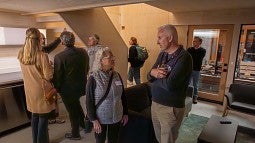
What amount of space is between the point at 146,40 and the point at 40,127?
4541 millimetres

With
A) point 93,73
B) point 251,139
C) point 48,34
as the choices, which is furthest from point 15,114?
point 251,139

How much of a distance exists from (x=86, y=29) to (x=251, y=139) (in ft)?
11.1

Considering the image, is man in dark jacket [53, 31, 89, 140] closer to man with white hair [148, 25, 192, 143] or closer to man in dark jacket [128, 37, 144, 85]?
man with white hair [148, 25, 192, 143]

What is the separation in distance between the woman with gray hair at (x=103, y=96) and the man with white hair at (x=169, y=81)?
38 cm

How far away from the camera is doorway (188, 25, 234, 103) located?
4.71 metres

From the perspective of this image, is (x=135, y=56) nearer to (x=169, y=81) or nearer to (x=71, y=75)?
(x=71, y=75)

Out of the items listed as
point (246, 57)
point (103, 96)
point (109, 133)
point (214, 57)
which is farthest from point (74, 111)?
point (246, 57)

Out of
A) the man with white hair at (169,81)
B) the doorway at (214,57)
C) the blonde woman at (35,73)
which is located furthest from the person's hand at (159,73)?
the doorway at (214,57)

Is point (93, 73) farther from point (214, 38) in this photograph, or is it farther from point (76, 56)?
point (214, 38)

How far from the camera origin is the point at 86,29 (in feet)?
11.5

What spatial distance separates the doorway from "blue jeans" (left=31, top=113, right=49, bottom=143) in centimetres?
416

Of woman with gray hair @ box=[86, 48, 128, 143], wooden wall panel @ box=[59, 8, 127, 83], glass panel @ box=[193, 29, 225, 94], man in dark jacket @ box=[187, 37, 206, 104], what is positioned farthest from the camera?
glass panel @ box=[193, 29, 225, 94]

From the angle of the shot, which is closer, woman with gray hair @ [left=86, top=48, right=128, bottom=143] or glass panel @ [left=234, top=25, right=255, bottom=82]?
woman with gray hair @ [left=86, top=48, right=128, bottom=143]

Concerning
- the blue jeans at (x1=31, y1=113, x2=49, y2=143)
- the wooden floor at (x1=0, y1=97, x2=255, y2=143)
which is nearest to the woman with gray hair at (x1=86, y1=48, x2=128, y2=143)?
the blue jeans at (x1=31, y1=113, x2=49, y2=143)
